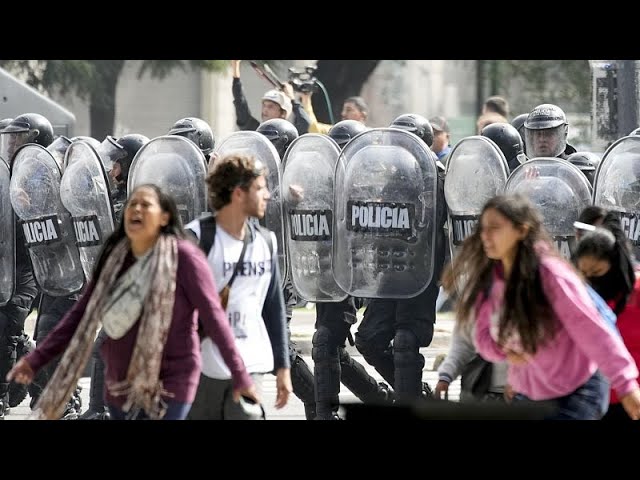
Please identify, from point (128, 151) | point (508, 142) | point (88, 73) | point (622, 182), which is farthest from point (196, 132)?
point (88, 73)

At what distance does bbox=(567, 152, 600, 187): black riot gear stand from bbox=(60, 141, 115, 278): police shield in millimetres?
2649

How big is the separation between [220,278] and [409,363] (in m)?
3.33

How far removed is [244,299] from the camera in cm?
665

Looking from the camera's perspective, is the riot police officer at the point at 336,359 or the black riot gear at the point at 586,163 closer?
the black riot gear at the point at 586,163

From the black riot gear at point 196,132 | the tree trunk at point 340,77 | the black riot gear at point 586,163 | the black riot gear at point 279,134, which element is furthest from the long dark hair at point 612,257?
the tree trunk at point 340,77

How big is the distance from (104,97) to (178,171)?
14539 millimetres

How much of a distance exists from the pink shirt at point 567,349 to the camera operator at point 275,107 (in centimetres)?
629

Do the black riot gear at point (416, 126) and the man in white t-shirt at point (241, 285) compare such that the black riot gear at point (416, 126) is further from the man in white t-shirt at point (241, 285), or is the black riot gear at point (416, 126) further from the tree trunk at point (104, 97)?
the tree trunk at point (104, 97)

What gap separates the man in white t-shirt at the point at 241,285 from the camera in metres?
6.55

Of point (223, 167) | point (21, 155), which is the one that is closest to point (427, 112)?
point (21, 155)

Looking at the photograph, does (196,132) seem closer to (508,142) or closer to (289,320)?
(289,320)

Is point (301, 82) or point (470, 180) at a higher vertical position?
point (301, 82)

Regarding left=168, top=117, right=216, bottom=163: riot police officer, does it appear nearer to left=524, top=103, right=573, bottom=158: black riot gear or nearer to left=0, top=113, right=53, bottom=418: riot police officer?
left=0, top=113, right=53, bottom=418: riot police officer
